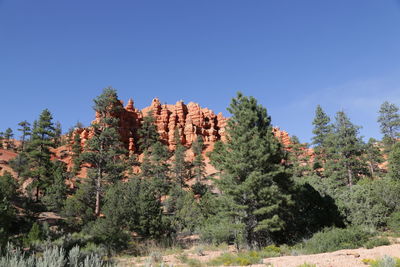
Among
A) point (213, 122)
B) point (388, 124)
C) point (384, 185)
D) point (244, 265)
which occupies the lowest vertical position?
point (244, 265)

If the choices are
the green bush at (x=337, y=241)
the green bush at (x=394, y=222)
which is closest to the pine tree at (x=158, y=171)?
the green bush at (x=337, y=241)

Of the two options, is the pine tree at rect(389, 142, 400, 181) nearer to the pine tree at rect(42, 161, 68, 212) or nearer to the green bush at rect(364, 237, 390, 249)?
the green bush at rect(364, 237, 390, 249)

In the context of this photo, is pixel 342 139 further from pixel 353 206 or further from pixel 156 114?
pixel 156 114

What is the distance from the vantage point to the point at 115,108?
124 feet

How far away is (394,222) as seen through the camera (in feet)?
59.1

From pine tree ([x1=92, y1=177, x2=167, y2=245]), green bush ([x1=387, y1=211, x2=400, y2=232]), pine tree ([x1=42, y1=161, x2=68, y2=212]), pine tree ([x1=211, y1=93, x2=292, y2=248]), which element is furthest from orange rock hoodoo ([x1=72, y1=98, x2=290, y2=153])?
pine tree ([x1=211, y1=93, x2=292, y2=248])

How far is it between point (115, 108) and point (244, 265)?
33015mm

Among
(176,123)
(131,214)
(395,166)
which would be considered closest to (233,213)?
(131,214)

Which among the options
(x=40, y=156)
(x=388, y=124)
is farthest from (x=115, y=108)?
(x=388, y=124)

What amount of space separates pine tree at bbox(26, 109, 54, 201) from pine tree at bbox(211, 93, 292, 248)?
26234 mm

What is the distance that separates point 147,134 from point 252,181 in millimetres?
59183

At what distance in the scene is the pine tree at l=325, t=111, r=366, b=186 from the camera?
3747 cm

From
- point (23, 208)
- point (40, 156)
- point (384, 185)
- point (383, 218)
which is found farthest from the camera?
point (40, 156)

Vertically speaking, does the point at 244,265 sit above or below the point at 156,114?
below
